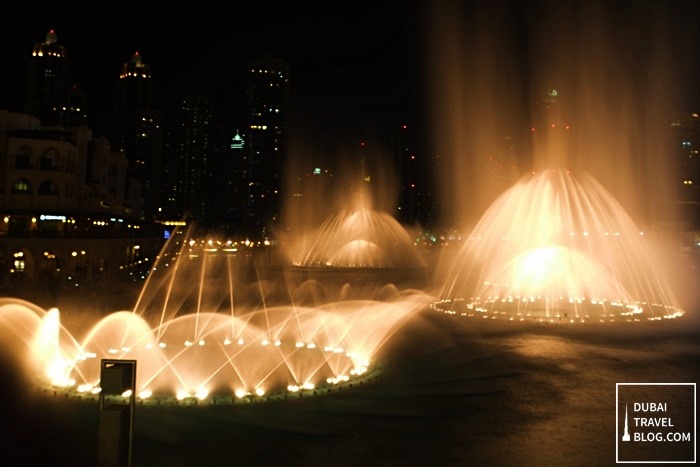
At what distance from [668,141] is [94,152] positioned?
102 m

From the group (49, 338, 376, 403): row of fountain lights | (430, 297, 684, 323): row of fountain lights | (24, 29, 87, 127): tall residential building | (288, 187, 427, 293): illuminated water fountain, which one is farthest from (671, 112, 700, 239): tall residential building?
(24, 29, 87, 127): tall residential building

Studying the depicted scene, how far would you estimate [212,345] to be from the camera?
18.0m

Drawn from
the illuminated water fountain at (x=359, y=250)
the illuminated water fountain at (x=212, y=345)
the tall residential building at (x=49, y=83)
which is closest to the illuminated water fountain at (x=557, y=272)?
the illuminated water fountain at (x=212, y=345)

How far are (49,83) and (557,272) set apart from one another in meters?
169

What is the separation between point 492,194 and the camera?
119m

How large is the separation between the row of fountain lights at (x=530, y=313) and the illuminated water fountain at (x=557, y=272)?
39mm

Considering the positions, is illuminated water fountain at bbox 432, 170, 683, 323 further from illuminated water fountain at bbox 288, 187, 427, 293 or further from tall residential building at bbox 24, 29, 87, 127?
tall residential building at bbox 24, 29, 87, 127

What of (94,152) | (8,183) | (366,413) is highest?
(94,152)

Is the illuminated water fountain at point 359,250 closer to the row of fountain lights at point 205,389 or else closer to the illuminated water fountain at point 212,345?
the illuminated water fountain at point 212,345

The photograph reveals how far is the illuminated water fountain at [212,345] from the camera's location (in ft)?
43.9

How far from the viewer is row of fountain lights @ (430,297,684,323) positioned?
77.6 ft

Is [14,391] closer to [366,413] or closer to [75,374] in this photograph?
[75,374]

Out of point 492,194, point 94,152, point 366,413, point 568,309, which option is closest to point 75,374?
point 366,413

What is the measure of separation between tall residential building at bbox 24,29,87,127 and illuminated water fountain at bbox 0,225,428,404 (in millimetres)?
158514
